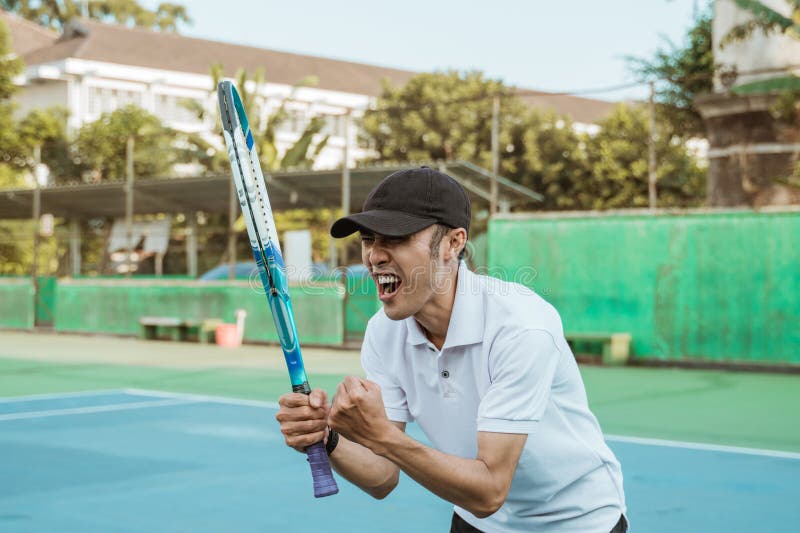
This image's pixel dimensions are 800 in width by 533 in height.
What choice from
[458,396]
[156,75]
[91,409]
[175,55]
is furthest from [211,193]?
[175,55]

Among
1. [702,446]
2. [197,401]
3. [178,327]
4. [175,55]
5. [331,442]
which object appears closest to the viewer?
[331,442]

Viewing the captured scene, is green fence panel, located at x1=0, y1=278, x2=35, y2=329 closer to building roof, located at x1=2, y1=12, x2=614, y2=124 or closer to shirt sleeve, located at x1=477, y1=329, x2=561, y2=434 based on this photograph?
shirt sleeve, located at x1=477, y1=329, x2=561, y2=434

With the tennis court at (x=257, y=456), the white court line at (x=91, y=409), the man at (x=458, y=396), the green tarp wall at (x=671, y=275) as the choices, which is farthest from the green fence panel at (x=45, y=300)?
the man at (x=458, y=396)

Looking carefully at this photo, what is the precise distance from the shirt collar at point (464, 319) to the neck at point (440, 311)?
23 mm

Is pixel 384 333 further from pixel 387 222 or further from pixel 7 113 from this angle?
pixel 7 113

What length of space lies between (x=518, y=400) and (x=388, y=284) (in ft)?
1.44

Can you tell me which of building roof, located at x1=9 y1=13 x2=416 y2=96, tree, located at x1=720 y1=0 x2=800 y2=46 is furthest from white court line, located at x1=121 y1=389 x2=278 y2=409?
building roof, located at x1=9 y1=13 x2=416 y2=96

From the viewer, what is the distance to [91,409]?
998 centimetres

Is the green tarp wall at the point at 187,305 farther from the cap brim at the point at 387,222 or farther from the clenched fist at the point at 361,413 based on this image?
the clenched fist at the point at 361,413

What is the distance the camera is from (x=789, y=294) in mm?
13516

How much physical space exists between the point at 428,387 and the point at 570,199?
121 feet

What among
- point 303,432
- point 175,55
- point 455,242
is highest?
point 175,55

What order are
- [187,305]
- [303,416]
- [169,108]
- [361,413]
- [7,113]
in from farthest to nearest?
[169,108]
[7,113]
[187,305]
[303,416]
[361,413]

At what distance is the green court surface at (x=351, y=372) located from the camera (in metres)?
9.02
